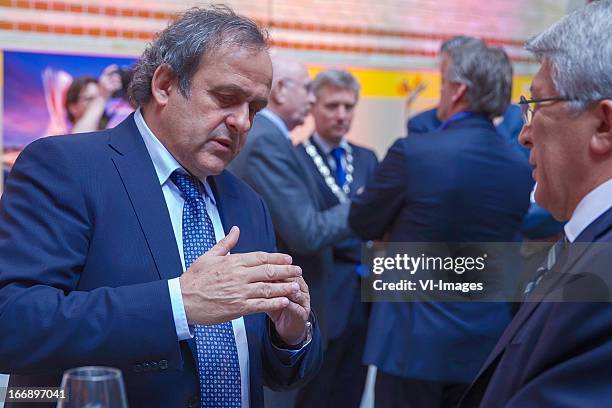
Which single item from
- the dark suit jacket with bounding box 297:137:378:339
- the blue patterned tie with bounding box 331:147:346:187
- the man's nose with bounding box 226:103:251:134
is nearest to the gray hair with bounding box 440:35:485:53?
the dark suit jacket with bounding box 297:137:378:339

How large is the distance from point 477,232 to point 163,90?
163cm

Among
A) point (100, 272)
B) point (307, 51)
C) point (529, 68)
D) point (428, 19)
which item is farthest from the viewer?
point (529, 68)

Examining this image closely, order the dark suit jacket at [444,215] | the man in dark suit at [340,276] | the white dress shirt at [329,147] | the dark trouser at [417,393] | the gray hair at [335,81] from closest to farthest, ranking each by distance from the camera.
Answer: the dark suit jacket at [444,215] → the dark trouser at [417,393] → the man in dark suit at [340,276] → the white dress shirt at [329,147] → the gray hair at [335,81]

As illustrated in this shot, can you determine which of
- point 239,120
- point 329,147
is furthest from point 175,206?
point 329,147

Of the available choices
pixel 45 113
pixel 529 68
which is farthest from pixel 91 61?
pixel 529 68

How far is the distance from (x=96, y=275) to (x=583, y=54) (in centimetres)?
113

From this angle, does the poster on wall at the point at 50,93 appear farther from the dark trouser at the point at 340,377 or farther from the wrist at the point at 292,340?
the wrist at the point at 292,340

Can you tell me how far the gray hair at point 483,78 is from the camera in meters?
3.31

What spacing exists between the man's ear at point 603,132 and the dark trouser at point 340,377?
282cm

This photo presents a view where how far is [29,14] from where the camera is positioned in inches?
177

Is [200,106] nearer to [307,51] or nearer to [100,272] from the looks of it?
[100,272]

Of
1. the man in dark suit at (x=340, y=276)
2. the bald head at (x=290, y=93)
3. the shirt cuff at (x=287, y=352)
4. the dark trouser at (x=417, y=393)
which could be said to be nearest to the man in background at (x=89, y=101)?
the bald head at (x=290, y=93)

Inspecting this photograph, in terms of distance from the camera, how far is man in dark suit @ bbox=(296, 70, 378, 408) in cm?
426

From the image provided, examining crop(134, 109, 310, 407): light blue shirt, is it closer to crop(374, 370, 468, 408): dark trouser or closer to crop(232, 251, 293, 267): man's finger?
crop(232, 251, 293, 267): man's finger
